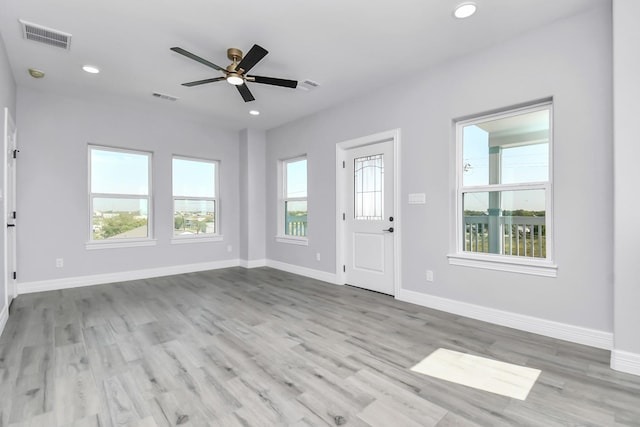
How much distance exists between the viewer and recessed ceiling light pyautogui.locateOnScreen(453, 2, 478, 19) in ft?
8.32

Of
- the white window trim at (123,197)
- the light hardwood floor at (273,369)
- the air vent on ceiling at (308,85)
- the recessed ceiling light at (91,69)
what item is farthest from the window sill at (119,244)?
the air vent on ceiling at (308,85)

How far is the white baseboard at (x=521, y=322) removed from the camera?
2551 mm

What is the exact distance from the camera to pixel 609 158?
2.49 m

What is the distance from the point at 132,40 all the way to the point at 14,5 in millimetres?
827

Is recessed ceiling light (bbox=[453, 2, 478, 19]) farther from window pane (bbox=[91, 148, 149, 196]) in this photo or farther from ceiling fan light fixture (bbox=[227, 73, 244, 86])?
window pane (bbox=[91, 148, 149, 196])

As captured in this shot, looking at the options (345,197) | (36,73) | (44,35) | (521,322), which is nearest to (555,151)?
(521,322)

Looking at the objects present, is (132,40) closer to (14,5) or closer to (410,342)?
(14,5)

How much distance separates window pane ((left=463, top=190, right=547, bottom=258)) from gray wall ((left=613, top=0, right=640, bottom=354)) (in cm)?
73

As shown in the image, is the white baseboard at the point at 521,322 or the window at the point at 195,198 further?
the window at the point at 195,198

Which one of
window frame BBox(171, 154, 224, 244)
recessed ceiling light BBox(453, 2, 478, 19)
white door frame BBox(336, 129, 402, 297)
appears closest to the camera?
recessed ceiling light BBox(453, 2, 478, 19)

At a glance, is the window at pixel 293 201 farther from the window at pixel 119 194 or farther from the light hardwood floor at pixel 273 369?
the window at pixel 119 194

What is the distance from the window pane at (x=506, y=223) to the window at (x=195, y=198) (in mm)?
4615

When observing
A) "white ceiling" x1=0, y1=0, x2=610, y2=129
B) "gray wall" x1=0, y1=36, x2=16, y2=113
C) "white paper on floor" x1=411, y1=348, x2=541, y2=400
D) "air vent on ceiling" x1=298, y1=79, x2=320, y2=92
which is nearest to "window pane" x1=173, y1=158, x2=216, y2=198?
"white ceiling" x1=0, y1=0, x2=610, y2=129

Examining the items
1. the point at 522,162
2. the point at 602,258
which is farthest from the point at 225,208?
the point at 602,258
